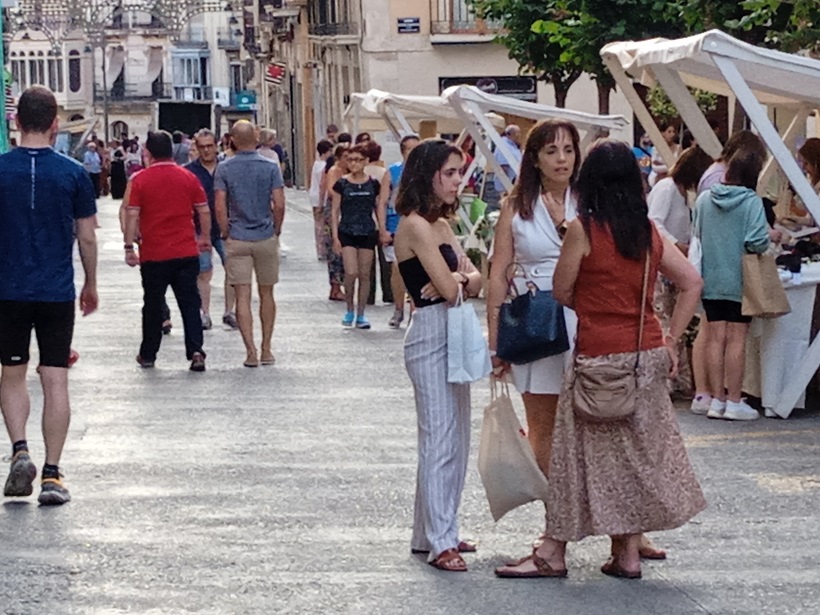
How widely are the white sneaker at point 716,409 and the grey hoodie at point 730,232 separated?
1.99 ft

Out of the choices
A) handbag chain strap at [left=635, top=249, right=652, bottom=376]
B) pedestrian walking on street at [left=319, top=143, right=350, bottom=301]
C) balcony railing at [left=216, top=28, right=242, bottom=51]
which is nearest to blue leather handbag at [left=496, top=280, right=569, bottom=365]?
handbag chain strap at [left=635, top=249, right=652, bottom=376]

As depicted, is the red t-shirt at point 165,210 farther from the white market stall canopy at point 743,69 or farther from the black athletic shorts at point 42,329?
the black athletic shorts at point 42,329

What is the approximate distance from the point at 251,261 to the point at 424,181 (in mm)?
7811

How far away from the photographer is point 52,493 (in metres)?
9.48

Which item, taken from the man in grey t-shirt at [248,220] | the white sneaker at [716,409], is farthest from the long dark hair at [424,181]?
the man in grey t-shirt at [248,220]

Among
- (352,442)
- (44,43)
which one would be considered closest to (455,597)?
(352,442)

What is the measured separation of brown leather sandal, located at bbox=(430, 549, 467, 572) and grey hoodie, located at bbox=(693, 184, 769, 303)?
469 cm

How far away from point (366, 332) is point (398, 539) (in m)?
9.48

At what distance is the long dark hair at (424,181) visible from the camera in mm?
8031

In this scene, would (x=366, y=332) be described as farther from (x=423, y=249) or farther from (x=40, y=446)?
(x=423, y=249)

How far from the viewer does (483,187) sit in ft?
81.5

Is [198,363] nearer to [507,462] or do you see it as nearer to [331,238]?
[331,238]

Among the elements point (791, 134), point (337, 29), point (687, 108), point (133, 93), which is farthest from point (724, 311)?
point (133, 93)

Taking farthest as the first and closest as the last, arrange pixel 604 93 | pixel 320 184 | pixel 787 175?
pixel 604 93 → pixel 320 184 → pixel 787 175
